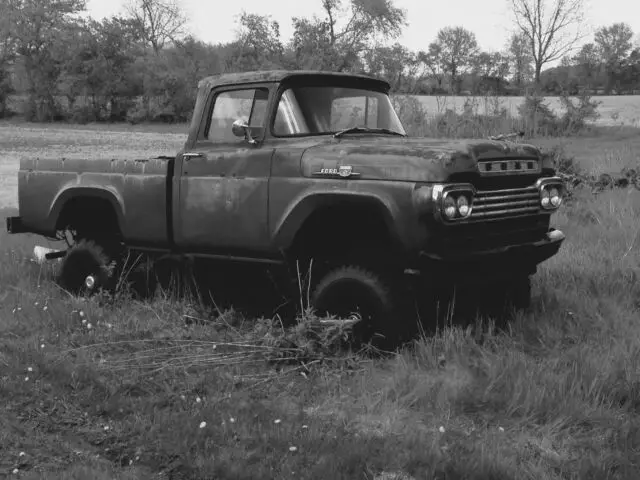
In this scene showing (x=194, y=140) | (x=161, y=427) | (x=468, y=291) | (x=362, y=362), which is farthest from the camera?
(x=194, y=140)

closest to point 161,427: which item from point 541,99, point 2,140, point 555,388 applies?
point 555,388

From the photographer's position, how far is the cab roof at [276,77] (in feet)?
19.3

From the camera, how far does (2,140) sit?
38562 mm

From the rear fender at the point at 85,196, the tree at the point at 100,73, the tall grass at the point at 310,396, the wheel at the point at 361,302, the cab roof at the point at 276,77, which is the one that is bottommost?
the tall grass at the point at 310,396

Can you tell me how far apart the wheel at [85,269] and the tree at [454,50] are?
64.7 m

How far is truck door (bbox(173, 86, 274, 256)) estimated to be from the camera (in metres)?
5.72

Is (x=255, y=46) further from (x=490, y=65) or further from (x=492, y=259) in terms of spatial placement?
(x=492, y=259)

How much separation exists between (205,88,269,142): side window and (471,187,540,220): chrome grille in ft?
5.60

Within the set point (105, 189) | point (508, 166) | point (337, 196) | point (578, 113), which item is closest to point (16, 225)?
point (105, 189)

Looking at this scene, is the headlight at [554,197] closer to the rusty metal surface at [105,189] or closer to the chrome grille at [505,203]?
the chrome grille at [505,203]

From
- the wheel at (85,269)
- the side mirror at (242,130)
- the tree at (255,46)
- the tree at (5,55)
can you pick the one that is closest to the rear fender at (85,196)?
the wheel at (85,269)

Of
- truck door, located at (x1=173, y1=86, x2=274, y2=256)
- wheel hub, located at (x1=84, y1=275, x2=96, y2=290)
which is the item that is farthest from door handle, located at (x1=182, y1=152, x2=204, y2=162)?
wheel hub, located at (x1=84, y1=275, x2=96, y2=290)

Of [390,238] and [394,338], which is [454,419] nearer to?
[394,338]

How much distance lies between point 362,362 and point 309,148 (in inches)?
57.2
